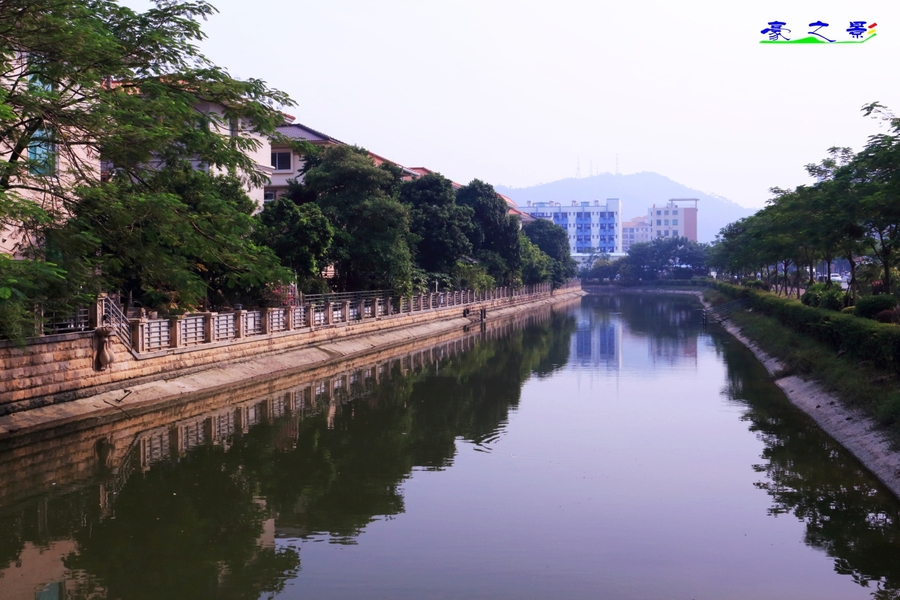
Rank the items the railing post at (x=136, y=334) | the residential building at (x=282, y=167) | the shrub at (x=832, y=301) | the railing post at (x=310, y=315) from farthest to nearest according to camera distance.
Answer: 1. the residential building at (x=282, y=167)
2. the railing post at (x=310, y=315)
3. the shrub at (x=832, y=301)
4. the railing post at (x=136, y=334)

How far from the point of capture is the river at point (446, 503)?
361 inches

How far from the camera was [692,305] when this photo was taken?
7488 cm

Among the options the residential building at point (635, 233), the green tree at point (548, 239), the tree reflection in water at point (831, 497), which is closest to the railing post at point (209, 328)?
the tree reflection in water at point (831, 497)

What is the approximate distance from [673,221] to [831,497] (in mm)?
174098

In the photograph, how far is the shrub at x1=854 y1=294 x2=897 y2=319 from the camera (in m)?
22.5

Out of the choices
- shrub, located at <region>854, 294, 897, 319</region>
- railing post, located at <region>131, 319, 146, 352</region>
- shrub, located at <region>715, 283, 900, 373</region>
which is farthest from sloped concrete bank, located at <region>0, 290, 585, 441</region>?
shrub, located at <region>854, 294, 897, 319</region>

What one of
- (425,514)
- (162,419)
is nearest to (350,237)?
(162,419)

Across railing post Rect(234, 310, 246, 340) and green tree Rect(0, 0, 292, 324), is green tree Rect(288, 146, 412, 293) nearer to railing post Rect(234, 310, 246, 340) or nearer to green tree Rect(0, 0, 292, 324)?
railing post Rect(234, 310, 246, 340)

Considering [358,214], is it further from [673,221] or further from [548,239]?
[673,221]

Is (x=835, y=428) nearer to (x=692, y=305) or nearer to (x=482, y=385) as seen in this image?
(x=482, y=385)

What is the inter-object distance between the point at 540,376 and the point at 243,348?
9238mm

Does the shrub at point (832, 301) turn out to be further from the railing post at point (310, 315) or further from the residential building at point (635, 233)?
the residential building at point (635, 233)

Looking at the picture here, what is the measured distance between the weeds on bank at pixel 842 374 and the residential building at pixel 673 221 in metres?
151

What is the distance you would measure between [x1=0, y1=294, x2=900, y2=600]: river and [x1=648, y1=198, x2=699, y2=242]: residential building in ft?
530
